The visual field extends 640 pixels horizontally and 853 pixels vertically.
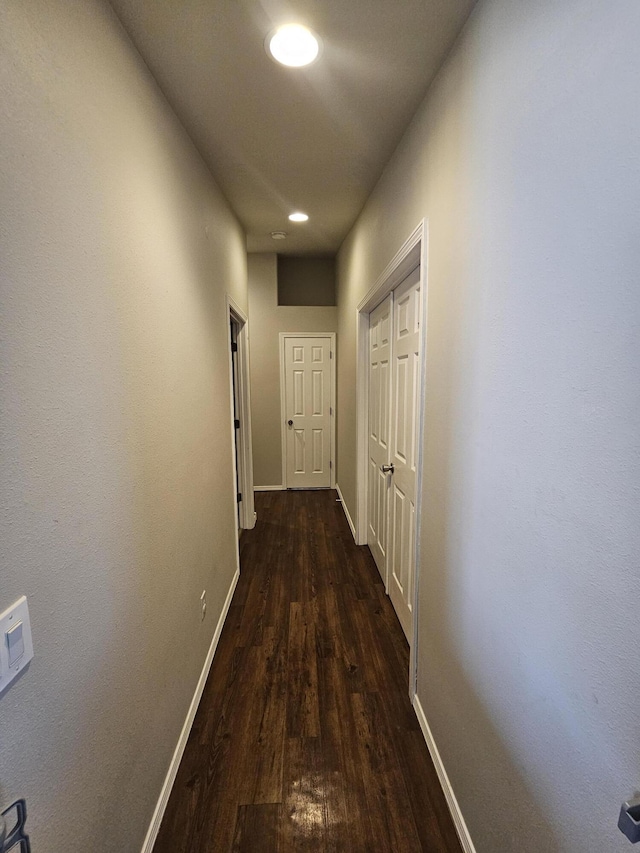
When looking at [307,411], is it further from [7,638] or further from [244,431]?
[7,638]

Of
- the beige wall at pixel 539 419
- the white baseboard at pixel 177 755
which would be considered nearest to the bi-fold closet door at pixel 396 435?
the beige wall at pixel 539 419

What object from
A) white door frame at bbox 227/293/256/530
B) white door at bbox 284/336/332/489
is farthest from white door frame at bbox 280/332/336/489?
white door frame at bbox 227/293/256/530

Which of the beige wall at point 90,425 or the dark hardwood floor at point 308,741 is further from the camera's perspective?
the dark hardwood floor at point 308,741

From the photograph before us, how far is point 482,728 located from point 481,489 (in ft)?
2.20

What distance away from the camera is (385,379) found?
2447 mm

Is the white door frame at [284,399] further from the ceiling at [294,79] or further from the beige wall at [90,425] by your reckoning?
the beige wall at [90,425]

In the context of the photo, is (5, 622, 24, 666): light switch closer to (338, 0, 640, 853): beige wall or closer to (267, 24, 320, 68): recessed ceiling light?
(338, 0, 640, 853): beige wall

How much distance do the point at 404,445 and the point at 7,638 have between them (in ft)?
5.72

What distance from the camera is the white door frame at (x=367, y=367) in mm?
1486

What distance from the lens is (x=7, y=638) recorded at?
0.62 meters

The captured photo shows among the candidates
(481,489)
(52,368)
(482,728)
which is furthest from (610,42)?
(482,728)

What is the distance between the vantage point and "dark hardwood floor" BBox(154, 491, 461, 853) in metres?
1.19

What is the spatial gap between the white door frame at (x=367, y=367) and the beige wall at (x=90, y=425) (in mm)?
974

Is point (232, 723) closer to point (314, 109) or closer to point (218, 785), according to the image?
point (218, 785)
